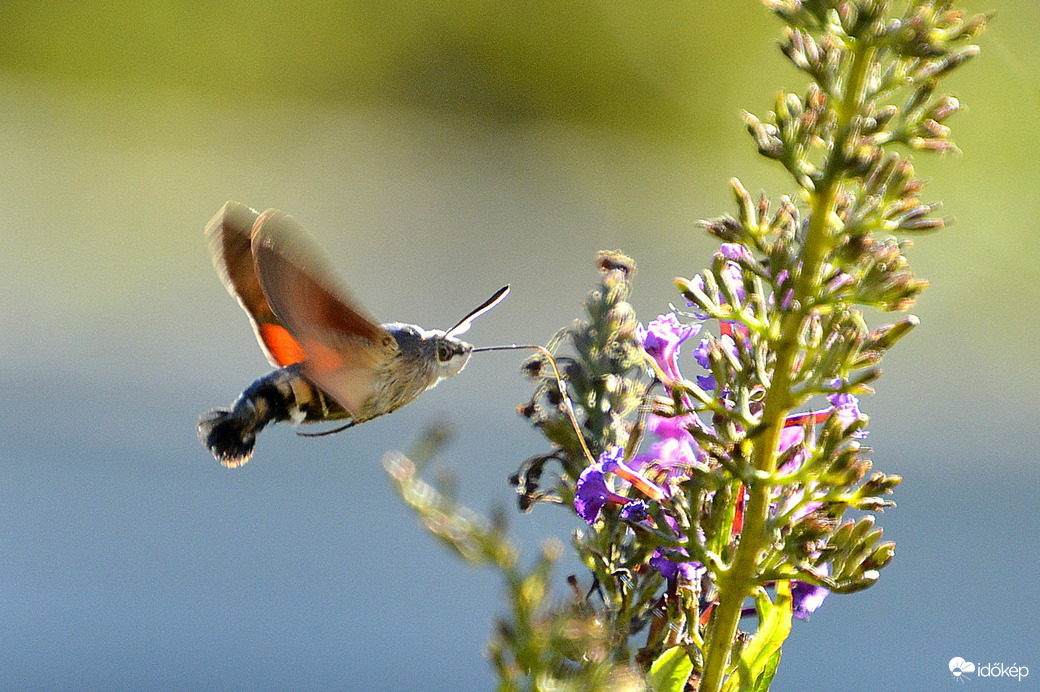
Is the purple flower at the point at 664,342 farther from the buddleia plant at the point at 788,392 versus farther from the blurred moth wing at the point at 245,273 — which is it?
the blurred moth wing at the point at 245,273

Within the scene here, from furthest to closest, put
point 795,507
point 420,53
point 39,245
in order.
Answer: point 420,53 < point 39,245 < point 795,507

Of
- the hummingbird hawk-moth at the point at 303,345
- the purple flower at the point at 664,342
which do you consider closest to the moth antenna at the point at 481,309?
the hummingbird hawk-moth at the point at 303,345

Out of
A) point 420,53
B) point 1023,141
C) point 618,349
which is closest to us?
point 618,349

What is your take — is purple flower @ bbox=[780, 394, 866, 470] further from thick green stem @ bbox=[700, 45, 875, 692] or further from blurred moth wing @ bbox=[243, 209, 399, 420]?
blurred moth wing @ bbox=[243, 209, 399, 420]

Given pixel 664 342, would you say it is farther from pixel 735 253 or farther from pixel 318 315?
pixel 318 315

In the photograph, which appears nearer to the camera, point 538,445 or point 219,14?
point 538,445

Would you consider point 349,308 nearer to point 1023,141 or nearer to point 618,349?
point 618,349

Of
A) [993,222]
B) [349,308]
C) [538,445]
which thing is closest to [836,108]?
[349,308]
